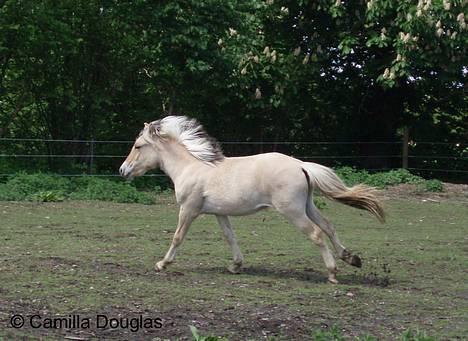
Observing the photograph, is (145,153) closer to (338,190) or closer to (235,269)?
(235,269)

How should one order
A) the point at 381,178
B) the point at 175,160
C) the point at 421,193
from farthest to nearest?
the point at 381,178 → the point at 421,193 → the point at 175,160

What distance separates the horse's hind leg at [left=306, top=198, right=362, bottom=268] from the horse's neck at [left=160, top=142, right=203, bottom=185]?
1357 mm

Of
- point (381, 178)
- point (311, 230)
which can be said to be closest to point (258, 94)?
point (381, 178)

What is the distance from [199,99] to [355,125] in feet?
14.9

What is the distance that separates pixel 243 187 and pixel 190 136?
1180mm

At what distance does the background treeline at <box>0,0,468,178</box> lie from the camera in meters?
18.3

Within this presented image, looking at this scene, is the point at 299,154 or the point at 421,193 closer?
the point at 421,193

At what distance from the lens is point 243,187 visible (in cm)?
911

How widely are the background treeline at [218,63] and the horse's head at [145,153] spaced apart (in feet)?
27.5

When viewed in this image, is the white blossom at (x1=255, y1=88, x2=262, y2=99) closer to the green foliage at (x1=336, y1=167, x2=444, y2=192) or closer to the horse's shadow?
the green foliage at (x1=336, y1=167, x2=444, y2=192)

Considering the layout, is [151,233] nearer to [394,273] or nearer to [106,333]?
[394,273]

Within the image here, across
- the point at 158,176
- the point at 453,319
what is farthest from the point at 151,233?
the point at 158,176

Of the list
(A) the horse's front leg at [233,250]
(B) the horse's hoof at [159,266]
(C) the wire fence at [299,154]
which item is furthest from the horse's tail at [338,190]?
(C) the wire fence at [299,154]

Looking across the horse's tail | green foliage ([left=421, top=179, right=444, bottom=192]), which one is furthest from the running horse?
green foliage ([left=421, top=179, right=444, bottom=192])
